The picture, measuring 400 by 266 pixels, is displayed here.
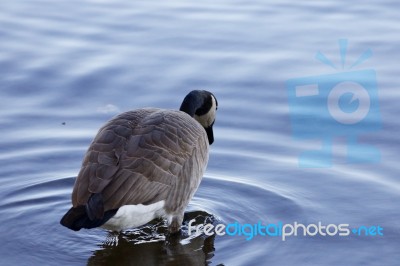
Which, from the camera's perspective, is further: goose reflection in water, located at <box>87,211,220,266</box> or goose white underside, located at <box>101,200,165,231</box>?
goose reflection in water, located at <box>87,211,220,266</box>

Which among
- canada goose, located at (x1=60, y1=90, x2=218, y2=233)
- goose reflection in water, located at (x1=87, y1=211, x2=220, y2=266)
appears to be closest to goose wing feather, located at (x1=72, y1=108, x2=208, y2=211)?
canada goose, located at (x1=60, y1=90, x2=218, y2=233)

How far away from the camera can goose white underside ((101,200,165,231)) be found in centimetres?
665

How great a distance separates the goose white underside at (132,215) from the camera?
262 inches

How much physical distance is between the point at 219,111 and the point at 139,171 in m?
2.93

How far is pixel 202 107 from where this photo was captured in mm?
8469

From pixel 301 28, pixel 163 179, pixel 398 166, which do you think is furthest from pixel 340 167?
pixel 301 28

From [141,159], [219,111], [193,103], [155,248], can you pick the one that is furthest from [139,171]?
[219,111]

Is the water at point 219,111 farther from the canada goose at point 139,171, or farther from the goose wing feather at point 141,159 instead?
the goose wing feather at point 141,159

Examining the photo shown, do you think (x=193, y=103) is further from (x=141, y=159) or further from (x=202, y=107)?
(x=141, y=159)

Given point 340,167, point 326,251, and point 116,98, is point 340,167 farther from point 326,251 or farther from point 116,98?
point 116,98

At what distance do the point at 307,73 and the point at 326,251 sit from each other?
3.77m

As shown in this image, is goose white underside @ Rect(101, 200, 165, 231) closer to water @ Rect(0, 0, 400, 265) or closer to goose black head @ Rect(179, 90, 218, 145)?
Result: water @ Rect(0, 0, 400, 265)

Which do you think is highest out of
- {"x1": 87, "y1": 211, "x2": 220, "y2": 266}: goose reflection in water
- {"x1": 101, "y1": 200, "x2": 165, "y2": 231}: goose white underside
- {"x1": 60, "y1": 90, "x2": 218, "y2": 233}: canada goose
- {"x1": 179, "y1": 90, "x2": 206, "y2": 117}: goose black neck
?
{"x1": 179, "y1": 90, "x2": 206, "y2": 117}: goose black neck

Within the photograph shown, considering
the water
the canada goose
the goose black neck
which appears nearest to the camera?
the canada goose
